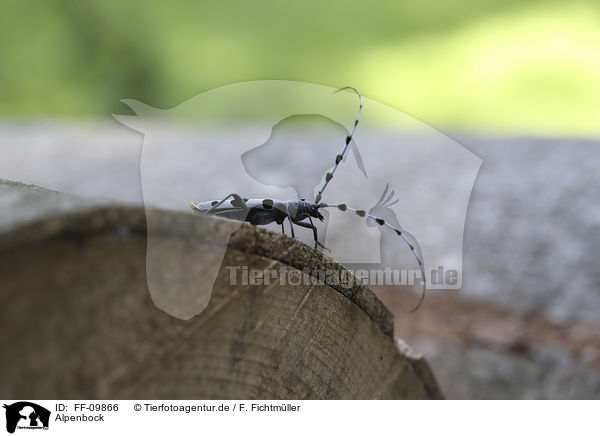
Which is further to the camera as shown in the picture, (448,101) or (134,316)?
(448,101)

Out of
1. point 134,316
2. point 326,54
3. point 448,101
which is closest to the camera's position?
point 134,316

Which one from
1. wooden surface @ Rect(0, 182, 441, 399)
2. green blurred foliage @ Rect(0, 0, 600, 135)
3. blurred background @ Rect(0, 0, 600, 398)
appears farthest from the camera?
green blurred foliage @ Rect(0, 0, 600, 135)

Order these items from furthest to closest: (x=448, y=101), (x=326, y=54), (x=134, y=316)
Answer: (x=326, y=54) < (x=448, y=101) < (x=134, y=316)

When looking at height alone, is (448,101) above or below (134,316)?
above
